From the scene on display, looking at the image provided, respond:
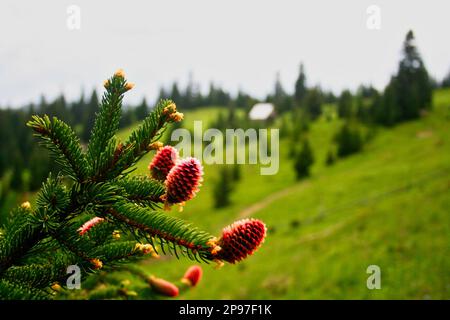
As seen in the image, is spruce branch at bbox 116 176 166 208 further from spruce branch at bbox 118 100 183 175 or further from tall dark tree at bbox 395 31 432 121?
tall dark tree at bbox 395 31 432 121

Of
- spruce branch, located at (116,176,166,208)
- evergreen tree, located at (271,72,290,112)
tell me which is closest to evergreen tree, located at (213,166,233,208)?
spruce branch, located at (116,176,166,208)

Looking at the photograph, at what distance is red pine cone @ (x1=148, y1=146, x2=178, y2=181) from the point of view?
5.29 ft

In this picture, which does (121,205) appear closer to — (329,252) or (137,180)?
(137,180)

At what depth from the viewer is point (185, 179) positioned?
4.51 ft

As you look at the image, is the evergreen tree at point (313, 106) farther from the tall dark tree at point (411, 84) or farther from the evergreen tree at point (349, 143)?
the evergreen tree at point (349, 143)

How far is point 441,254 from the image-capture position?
14.1m

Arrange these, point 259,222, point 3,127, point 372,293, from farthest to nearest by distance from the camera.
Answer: point 3,127 → point 372,293 → point 259,222

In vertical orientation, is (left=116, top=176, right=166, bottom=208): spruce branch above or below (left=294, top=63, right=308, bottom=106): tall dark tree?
below

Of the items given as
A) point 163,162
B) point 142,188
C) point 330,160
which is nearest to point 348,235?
point 163,162

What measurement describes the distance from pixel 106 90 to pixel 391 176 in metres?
36.6

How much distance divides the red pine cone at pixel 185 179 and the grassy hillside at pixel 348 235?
426cm

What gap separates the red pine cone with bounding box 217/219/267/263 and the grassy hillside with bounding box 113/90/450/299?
440cm

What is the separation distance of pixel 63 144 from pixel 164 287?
121 cm
